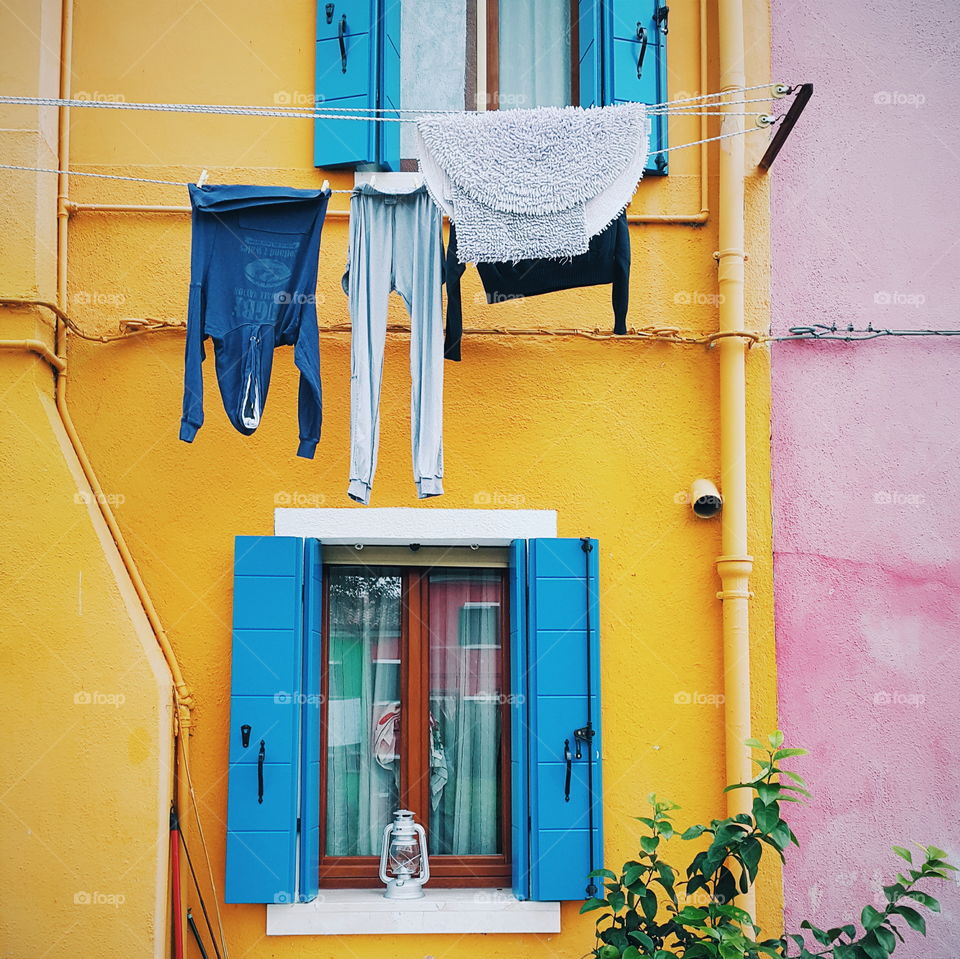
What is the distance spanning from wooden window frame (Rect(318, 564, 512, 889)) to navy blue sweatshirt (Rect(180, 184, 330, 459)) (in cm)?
119

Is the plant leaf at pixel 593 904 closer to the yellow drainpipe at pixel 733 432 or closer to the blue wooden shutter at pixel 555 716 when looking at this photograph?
the blue wooden shutter at pixel 555 716

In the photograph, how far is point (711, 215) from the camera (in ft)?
18.0

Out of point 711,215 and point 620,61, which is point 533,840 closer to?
point 711,215

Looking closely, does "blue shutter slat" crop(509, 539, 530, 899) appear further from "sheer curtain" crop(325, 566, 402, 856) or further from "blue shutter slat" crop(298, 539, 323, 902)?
"blue shutter slat" crop(298, 539, 323, 902)

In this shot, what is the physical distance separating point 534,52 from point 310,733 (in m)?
3.77

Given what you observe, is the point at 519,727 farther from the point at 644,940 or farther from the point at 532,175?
the point at 532,175

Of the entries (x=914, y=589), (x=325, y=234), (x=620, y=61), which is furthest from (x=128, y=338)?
(x=914, y=589)

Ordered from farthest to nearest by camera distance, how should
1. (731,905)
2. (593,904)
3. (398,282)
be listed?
(398,282)
(593,904)
(731,905)

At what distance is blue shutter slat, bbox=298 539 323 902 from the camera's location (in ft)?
16.3

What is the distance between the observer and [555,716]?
5023 millimetres

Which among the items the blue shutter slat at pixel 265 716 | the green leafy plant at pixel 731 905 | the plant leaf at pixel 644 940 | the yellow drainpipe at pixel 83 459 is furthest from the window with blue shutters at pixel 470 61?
the plant leaf at pixel 644 940

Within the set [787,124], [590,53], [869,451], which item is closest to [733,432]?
[869,451]

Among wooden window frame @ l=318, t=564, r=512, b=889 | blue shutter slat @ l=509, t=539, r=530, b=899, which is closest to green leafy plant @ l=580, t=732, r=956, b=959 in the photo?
blue shutter slat @ l=509, t=539, r=530, b=899

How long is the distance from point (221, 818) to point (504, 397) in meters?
2.46
